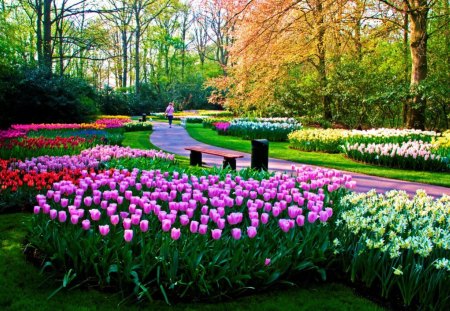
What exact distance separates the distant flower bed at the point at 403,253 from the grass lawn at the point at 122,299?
22 centimetres

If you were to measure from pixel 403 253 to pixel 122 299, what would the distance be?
6.90ft

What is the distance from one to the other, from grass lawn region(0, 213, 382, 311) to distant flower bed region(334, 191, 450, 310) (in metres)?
0.22

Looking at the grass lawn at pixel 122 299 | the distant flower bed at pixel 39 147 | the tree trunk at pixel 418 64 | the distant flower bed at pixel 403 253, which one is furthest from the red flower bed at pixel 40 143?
the tree trunk at pixel 418 64

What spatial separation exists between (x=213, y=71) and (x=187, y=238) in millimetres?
46599

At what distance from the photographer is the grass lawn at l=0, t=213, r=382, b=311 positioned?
3020mm

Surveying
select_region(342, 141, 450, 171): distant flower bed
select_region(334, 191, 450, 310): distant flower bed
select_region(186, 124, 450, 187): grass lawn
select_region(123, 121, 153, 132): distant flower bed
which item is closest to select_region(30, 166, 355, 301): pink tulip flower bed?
select_region(334, 191, 450, 310): distant flower bed

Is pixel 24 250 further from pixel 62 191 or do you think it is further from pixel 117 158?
pixel 117 158

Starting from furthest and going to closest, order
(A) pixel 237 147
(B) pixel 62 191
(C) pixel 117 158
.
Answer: (A) pixel 237 147
(C) pixel 117 158
(B) pixel 62 191

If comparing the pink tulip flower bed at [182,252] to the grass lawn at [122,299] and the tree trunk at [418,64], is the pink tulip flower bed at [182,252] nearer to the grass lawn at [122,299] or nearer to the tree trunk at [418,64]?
the grass lawn at [122,299]

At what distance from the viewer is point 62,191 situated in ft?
14.2

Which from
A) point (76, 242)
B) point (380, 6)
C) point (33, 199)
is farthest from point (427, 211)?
point (380, 6)

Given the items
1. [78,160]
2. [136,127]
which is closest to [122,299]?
[78,160]

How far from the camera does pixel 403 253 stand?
3.29m

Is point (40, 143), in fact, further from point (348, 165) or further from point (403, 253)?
point (403, 253)
